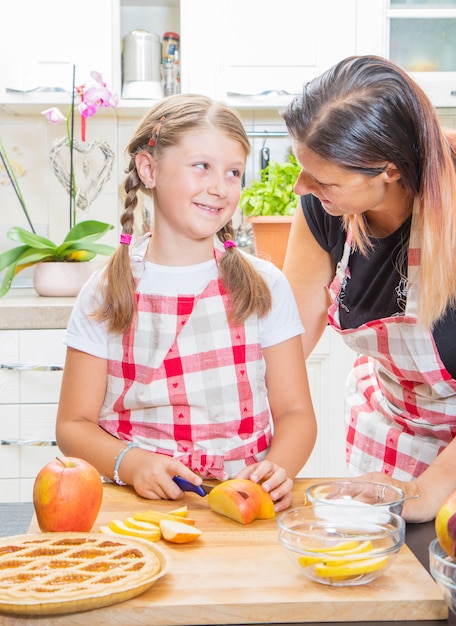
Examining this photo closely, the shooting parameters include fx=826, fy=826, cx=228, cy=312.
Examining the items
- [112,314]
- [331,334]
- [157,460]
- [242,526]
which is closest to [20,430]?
[331,334]

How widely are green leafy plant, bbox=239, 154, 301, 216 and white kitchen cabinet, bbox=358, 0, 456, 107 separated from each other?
1.67ft

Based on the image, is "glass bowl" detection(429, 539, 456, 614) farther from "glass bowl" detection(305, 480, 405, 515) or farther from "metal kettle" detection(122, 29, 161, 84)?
"metal kettle" detection(122, 29, 161, 84)

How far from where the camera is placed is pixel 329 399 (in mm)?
2613

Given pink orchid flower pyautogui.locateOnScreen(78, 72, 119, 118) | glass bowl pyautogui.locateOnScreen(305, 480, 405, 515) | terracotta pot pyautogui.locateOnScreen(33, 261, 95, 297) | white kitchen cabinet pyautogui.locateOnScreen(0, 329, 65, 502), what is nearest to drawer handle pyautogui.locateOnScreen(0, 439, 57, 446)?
white kitchen cabinet pyautogui.locateOnScreen(0, 329, 65, 502)

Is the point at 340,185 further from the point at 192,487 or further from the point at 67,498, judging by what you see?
the point at 67,498

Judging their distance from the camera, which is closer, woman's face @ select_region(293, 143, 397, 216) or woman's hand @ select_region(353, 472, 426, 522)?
woman's hand @ select_region(353, 472, 426, 522)

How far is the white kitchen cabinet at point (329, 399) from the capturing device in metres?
2.60

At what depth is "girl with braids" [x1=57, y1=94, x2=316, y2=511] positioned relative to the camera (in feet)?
4.32

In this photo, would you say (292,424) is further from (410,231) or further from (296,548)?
(296,548)

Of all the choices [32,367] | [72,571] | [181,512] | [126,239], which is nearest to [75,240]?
[32,367]

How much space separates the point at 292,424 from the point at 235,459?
107 millimetres

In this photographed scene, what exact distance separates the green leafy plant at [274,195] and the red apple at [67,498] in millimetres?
1814

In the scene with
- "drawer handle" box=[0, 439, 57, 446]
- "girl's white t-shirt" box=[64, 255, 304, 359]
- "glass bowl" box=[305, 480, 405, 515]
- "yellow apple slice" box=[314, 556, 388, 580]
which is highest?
"girl's white t-shirt" box=[64, 255, 304, 359]

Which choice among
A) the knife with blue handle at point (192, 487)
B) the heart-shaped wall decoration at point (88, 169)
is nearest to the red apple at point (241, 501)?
the knife with blue handle at point (192, 487)
